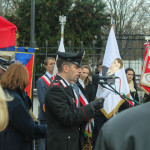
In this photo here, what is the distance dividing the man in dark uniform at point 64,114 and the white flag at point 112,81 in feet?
7.77

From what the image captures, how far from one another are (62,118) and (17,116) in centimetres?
48

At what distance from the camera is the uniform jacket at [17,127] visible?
318 cm

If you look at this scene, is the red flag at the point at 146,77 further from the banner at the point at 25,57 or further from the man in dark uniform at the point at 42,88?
the banner at the point at 25,57

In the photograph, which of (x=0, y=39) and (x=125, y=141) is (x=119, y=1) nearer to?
(x=0, y=39)

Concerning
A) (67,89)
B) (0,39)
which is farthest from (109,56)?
(67,89)

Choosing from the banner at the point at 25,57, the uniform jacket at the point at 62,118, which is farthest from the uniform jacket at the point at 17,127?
the banner at the point at 25,57

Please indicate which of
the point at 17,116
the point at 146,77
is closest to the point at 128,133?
the point at 17,116

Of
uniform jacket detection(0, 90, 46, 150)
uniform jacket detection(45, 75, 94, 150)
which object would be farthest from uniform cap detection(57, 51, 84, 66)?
uniform jacket detection(0, 90, 46, 150)

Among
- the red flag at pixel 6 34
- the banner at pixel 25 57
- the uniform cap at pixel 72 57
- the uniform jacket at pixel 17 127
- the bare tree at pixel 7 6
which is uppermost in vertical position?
the bare tree at pixel 7 6

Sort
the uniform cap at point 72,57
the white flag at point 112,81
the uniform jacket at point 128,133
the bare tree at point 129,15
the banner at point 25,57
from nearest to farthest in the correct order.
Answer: the uniform jacket at point 128,133 → the uniform cap at point 72,57 → the banner at point 25,57 → the white flag at point 112,81 → the bare tree at point 129,15

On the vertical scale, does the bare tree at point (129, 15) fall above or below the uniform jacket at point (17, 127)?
above

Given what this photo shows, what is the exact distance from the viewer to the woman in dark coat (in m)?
3.18

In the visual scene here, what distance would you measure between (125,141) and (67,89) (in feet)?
7.96

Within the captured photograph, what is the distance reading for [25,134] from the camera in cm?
330
